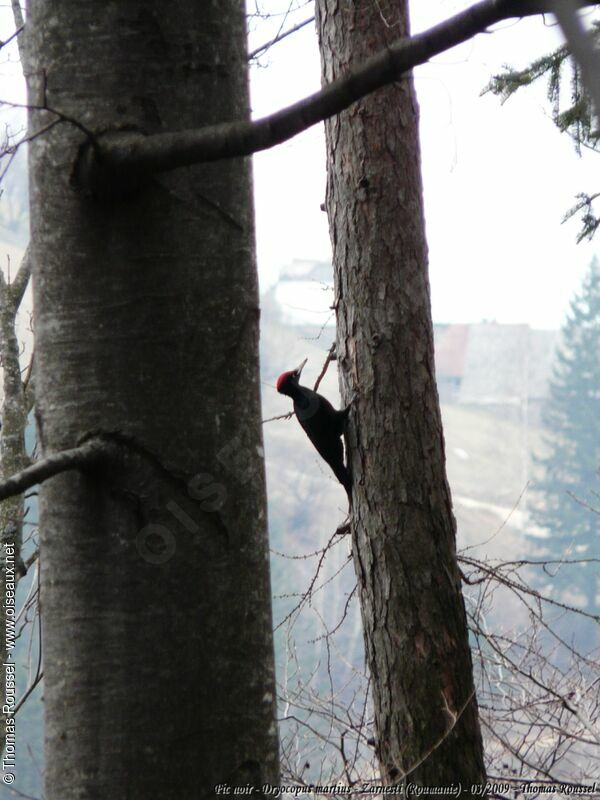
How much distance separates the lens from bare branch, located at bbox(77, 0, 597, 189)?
87cm

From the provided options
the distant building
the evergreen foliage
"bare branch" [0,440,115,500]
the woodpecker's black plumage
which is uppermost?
the distant building

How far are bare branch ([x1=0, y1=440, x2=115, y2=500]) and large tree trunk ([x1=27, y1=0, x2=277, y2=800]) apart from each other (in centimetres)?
2

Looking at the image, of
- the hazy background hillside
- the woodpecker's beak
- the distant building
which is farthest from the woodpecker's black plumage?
the distant building

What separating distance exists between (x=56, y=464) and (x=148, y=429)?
0.12 metres

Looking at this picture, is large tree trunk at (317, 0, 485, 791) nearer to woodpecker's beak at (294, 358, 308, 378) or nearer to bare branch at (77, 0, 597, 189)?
woodpecker's beak at (294, 358, 308, 378)

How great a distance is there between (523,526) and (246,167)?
35.9 meters

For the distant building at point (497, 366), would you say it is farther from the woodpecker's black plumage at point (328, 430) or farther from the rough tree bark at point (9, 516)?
the woodpecker's black plumage at point (328, 430)

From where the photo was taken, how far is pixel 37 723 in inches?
704

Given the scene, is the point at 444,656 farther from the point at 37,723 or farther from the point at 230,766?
the point at 37,723

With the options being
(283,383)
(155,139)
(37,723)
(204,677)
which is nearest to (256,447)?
(204,677)

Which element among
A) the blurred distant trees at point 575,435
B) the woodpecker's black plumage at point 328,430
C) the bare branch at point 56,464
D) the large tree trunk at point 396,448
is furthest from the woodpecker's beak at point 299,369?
the blurred distant trees at point 575,435

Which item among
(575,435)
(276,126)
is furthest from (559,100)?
(575,435)

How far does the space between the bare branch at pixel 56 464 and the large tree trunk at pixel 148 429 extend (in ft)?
0.06

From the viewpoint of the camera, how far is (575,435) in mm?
33250
